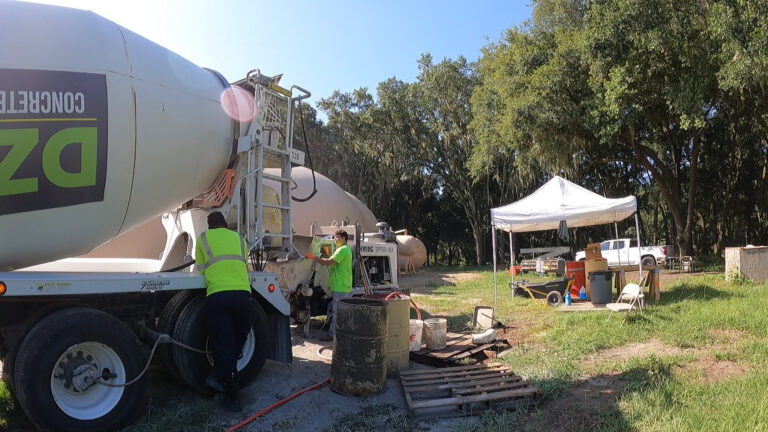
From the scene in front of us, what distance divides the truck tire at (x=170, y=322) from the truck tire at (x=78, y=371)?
0.50 m

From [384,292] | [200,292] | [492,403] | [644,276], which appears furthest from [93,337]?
[644,276]

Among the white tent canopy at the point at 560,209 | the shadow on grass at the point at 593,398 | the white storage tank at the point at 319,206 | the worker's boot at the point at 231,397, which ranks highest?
the white storage tank at the point at 319,206

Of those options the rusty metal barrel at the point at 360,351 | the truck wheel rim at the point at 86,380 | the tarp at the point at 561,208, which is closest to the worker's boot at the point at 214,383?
the truck wheel rim at the point at 86,380

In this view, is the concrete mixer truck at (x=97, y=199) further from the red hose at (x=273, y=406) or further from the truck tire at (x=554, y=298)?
the truck tire at (x=554, y=298)

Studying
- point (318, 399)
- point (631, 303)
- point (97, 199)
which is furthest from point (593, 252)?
point (97, 199)

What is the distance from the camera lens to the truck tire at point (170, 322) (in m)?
5.23

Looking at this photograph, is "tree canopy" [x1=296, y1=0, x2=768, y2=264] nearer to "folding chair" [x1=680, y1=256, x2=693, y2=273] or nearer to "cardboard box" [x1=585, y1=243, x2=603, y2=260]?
"folding chair" [x1=680, y1=256, x2=693, y2=273]

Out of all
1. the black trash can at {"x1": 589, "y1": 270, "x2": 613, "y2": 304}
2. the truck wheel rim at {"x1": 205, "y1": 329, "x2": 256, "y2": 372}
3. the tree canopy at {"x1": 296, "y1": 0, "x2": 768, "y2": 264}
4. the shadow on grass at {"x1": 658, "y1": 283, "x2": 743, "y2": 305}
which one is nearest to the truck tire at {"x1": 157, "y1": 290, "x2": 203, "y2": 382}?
the truck wheel rim at {"x1": 205, "y1": 329, "x2": 256, "y2": 372}

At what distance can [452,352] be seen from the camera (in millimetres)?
7410

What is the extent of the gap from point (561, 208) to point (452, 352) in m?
6.00

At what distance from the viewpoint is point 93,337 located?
440cm

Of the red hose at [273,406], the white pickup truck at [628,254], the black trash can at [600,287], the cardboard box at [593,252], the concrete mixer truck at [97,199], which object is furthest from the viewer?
the white pickup truck at [628,254]

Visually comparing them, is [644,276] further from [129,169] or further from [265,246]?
[129,169]

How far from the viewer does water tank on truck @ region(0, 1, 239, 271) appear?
4285 millimetres
